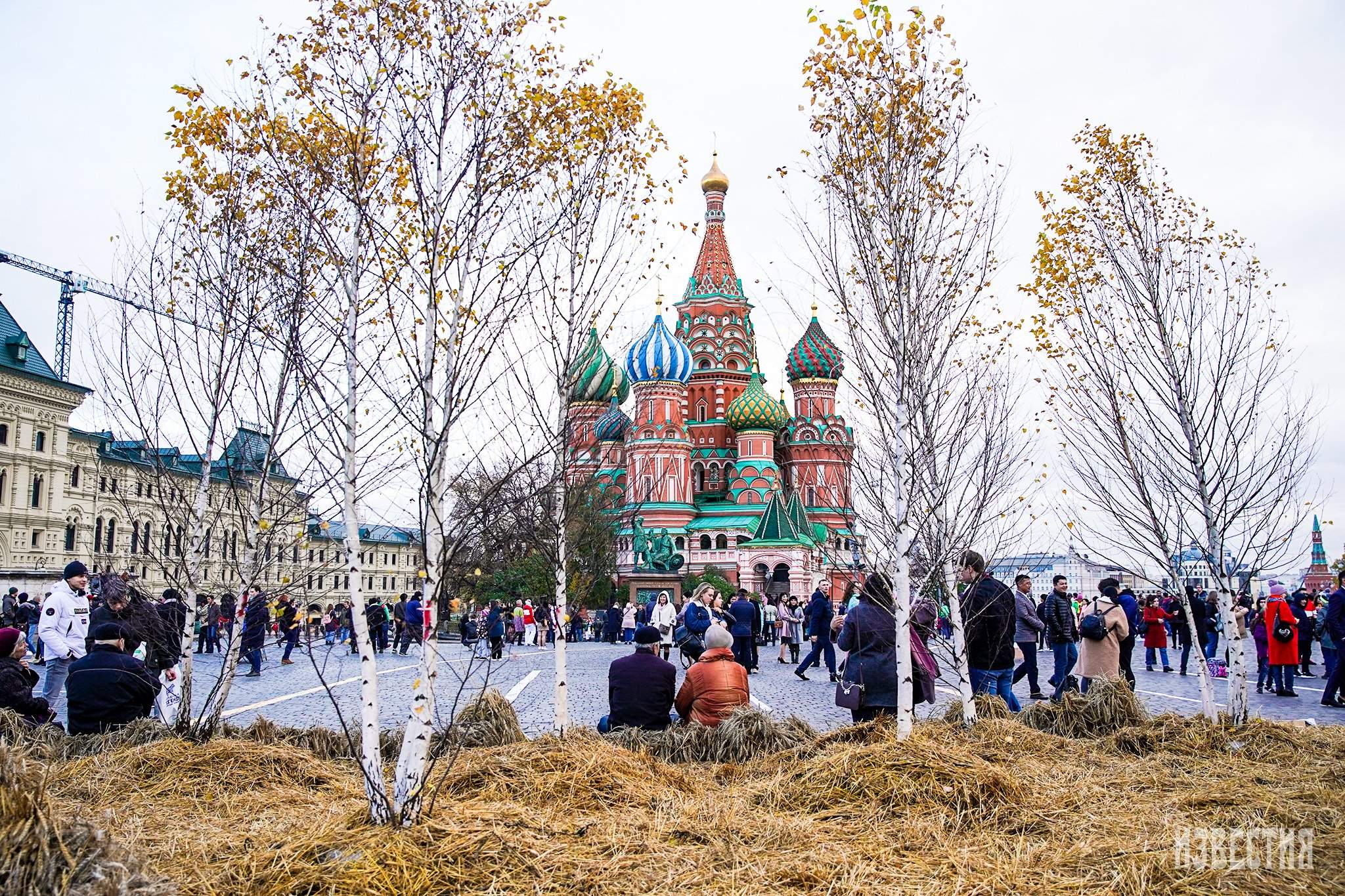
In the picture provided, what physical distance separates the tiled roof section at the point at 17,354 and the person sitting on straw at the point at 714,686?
160 feet

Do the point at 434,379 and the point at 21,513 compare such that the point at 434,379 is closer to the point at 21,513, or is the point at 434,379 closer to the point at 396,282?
the point at 396,282

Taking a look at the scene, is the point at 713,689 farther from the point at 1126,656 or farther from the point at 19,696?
the point at 1126,656

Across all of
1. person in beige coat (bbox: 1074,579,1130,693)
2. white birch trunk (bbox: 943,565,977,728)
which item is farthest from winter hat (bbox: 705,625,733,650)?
person in beige coat (bbox: 1074,579,1130,693)

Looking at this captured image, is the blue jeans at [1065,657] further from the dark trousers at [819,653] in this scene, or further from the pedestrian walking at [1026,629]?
the dark trousers at [819,653]

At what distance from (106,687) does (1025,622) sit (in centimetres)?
952

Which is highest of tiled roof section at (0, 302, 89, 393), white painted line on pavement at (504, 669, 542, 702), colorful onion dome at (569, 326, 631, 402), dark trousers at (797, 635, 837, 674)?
tiled roof section at (0, 302, 89, 393)

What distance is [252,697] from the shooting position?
12727mm

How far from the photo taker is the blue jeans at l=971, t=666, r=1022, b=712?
9.48 meters

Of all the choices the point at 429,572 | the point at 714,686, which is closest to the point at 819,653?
the point at 714,686

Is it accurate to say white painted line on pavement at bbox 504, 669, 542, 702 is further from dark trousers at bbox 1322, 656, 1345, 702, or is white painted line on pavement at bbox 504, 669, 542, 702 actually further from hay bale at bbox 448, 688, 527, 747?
dark trousers at bbox 1322, 656, 1345, 702

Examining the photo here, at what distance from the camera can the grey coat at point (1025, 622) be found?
35.3ft

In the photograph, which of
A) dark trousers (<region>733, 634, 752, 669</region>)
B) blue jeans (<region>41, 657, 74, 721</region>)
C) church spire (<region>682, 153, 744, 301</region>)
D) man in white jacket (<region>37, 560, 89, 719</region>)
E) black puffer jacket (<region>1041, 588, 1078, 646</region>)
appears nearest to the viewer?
man in white jacket (<region>37, 560, 89, 719</region>)

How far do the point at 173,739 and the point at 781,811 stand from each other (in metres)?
4.51

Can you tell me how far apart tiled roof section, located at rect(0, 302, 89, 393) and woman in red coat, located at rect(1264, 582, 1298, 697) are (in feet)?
169
